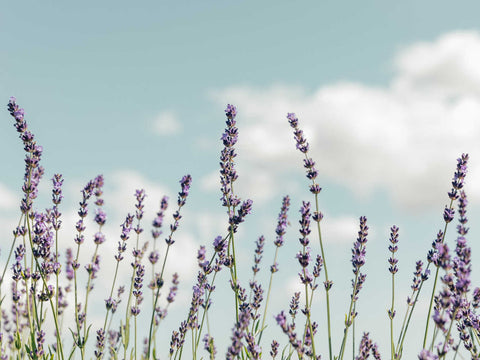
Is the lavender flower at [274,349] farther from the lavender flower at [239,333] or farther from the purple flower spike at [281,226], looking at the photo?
the lavender flower at [239,333]

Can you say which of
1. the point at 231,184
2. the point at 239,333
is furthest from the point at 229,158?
the point at 239,333

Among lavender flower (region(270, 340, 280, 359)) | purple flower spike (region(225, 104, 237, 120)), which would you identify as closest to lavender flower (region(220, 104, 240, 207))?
purple flower spike (region(225, 104, 237, 120))

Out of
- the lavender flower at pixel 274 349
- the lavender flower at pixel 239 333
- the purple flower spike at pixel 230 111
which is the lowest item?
the lavender flower at pixel 239 333

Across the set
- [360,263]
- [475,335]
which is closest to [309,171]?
[360,263]

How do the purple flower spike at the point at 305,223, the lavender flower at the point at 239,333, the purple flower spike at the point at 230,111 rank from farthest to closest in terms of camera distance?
the purple flower spike at the point at 230,111 → the purple flower spike at the point at 305,223 → the lavender flower at the point at 239,333

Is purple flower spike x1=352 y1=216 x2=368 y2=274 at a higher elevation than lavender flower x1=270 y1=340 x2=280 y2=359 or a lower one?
higher

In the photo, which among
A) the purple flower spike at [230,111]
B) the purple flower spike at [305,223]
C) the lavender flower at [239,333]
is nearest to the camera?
the lavender flower at [239,333]

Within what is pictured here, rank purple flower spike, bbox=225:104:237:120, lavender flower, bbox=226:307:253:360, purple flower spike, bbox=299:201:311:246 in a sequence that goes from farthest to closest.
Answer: purple flower spike, bbox=225:104:237:120 → purple flower spike, bbox=299:201:311:246 → lavender flower, bbox=226:307:253:360

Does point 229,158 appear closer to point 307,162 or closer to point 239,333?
point 307,162

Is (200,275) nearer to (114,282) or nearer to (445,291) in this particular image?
(114,282)

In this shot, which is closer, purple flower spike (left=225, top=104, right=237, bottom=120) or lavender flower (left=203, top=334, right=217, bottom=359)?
lavender flower (left=203, top=334, right=217, bottom=359)

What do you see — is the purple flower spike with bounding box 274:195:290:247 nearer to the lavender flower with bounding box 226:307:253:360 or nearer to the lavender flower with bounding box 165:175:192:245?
the lavender flower with bounding box 165:175:192:245

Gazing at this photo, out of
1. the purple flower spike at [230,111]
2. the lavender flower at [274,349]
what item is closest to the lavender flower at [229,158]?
the purple flower spike at [230,111]

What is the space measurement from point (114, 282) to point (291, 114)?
2271 millimetres
